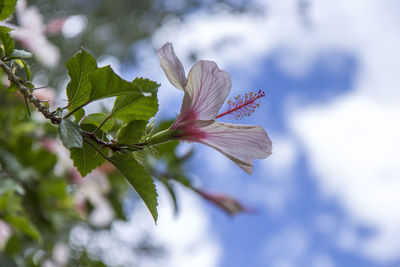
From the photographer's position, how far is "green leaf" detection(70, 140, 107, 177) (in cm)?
38

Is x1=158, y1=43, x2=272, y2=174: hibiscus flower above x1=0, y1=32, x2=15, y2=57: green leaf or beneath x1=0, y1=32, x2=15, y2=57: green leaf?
above

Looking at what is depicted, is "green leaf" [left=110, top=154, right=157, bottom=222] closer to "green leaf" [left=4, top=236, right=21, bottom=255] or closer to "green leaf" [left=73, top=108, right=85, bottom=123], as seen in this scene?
"green leaf" [left=73, top=108, right=85, bottom=123]

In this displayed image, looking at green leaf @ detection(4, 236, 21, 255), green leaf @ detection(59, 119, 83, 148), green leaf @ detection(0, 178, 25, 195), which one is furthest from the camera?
green leaf @ detection(4, 236, 21, 255)

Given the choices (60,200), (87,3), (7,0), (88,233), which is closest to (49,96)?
(60,200)

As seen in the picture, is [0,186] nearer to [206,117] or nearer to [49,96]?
[49,96]

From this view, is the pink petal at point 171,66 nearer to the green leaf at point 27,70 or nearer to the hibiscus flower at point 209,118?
the hibiscus flower at point 209,118

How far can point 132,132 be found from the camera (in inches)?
14.4

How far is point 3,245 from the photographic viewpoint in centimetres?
95

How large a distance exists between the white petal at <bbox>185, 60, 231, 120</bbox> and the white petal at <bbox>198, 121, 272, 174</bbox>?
1cm

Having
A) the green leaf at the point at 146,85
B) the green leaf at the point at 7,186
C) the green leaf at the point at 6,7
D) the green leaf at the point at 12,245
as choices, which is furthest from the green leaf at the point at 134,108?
the green leaf at the point at 12,245

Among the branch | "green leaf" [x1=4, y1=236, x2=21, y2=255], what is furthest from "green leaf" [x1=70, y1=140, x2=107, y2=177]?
"green leaf" [x1=4, y1=236, x2=21, y2=255]

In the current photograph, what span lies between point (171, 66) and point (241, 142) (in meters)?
0.09

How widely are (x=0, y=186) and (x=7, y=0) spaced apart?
411 millimetres

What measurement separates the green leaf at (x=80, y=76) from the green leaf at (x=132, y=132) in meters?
0.05
